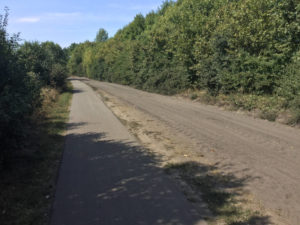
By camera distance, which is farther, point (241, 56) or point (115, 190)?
point (241, 56)

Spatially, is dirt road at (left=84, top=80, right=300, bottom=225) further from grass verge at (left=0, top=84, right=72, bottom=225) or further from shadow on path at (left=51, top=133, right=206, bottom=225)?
grass verge at (left=0, top=84, right=72, bottom=225)

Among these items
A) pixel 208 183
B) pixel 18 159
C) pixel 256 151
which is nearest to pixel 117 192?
pixel 208 183

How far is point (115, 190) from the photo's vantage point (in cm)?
542

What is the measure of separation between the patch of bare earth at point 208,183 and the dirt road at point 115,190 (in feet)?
1.04

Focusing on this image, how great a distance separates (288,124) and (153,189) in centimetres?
971

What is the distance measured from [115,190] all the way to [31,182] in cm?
199

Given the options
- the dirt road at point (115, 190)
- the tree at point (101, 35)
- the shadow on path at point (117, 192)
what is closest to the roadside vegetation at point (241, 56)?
the dirt road at point (115, 190)

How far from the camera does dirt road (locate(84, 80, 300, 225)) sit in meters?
5.21

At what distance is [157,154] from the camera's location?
7.94 metres

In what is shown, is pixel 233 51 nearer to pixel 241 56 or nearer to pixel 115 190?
pixel 241 56

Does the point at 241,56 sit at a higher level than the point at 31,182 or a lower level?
higher

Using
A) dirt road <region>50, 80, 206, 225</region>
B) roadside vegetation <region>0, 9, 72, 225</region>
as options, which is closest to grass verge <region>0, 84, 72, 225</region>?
roadside vegetation <region>0, 9, 72, 225</region>

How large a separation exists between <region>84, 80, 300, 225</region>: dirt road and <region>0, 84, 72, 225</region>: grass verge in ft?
13.4

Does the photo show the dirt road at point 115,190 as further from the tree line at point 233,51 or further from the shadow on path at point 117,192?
the tree line at point 233,51
